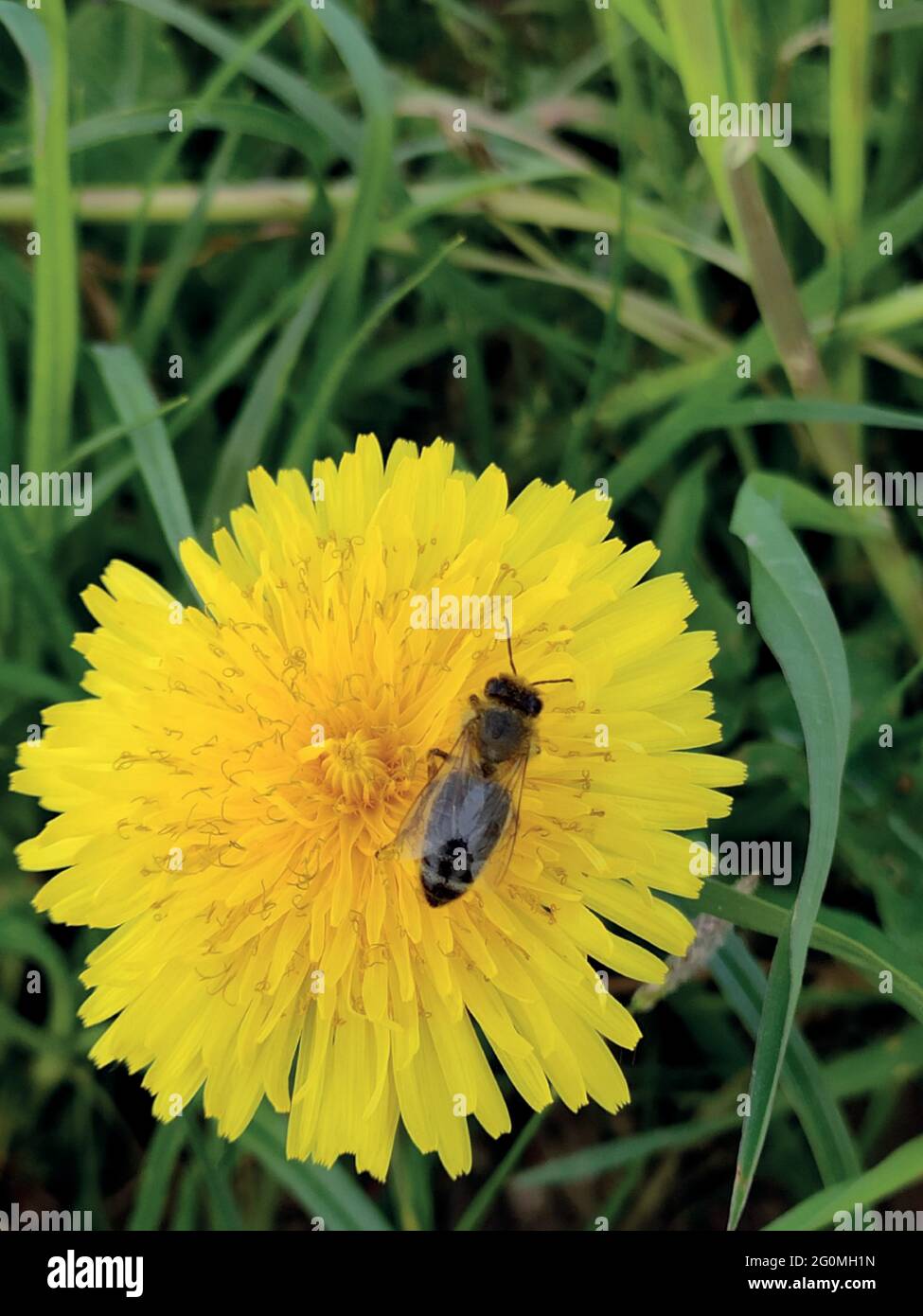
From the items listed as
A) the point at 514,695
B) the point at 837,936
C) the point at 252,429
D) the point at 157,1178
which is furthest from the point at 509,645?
the point at 157,1178

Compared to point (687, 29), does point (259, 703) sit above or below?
below

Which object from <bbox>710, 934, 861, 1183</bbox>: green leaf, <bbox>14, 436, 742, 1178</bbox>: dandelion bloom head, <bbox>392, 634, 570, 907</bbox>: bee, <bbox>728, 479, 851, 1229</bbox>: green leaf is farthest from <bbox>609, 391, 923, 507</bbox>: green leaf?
<bbox>710, 934, 861, 1183</bbox>: green leaf

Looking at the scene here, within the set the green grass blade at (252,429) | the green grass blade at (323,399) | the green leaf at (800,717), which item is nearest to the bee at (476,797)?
the green leaf at (800,717)

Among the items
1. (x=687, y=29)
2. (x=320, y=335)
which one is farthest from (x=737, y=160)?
(x=320, y=335)

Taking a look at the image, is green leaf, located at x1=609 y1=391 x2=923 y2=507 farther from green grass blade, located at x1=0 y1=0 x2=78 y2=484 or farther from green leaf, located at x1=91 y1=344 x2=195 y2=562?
green grass blade, located at x1=0 y1=0 x2=78 y2=484

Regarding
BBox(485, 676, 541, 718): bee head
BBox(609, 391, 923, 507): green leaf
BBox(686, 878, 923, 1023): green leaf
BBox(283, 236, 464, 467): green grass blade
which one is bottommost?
BBox(686, 878, 923, 1023): green leaf
